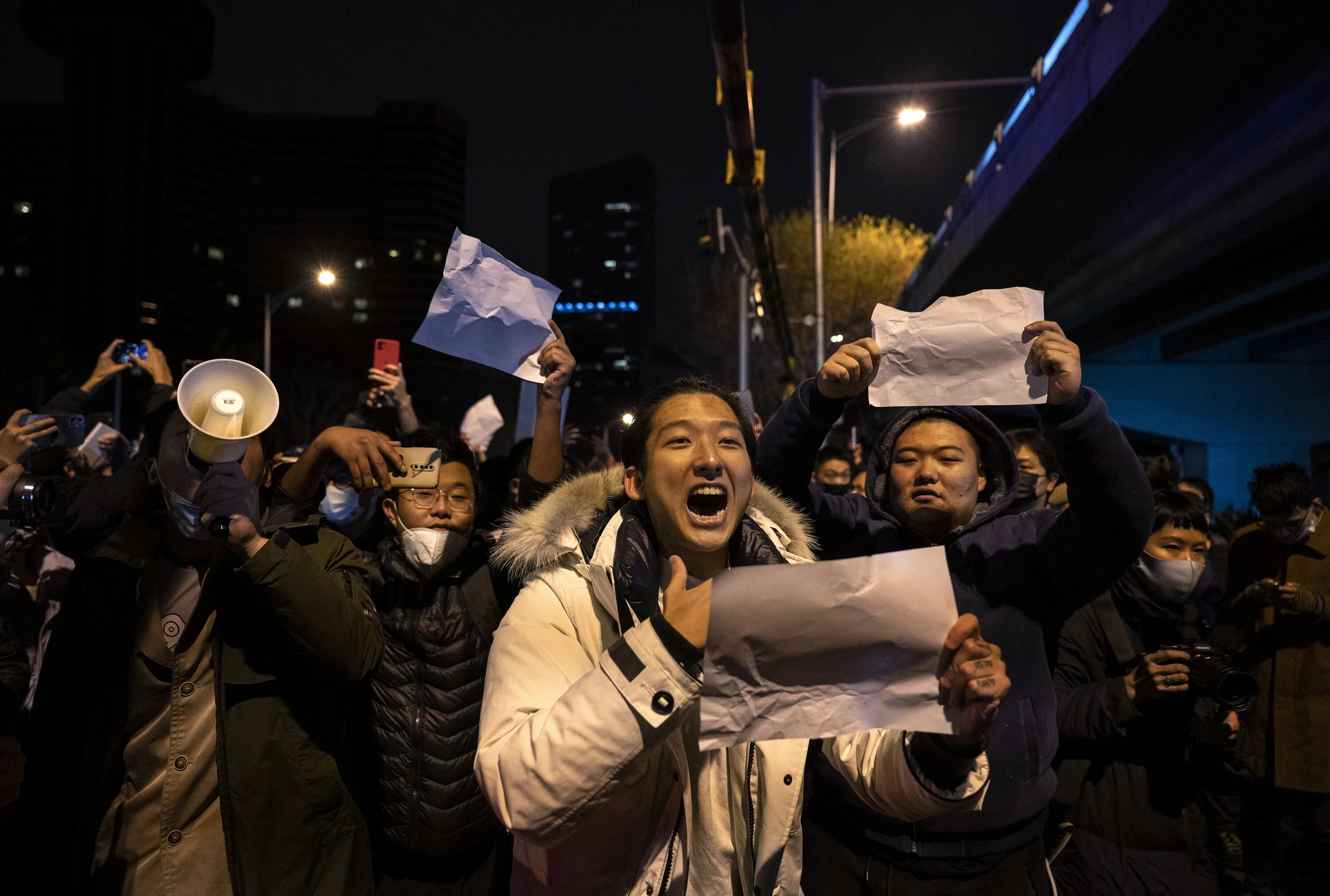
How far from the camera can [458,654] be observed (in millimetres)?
3074

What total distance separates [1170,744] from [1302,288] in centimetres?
1337

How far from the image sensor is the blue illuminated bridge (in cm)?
846

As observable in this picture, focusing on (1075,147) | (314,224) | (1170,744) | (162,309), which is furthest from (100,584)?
(314,224)

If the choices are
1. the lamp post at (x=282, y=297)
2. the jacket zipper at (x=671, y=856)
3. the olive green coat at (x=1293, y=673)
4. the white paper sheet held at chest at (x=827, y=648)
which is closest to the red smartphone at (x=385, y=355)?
the jacket zipper at (x=671, y=856)

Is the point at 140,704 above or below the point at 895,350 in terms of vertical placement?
below

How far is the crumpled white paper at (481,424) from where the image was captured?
7.82 meters

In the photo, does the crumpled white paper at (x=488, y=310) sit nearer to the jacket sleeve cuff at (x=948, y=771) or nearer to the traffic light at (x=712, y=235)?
the jacket sleeve cuff at (x=948, y=771)

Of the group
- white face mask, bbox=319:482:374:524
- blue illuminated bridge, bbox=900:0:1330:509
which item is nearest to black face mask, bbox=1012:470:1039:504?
white face mask, bbox=319:482:374:524

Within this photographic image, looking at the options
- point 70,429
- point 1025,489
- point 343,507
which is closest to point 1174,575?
point 1025,489

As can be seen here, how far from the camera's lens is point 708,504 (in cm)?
219

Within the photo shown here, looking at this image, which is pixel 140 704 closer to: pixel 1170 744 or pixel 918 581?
pixel 918 581

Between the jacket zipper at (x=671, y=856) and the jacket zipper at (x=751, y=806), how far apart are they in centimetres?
15

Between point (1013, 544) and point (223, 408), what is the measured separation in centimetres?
235

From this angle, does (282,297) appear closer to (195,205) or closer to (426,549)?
(426,549)
